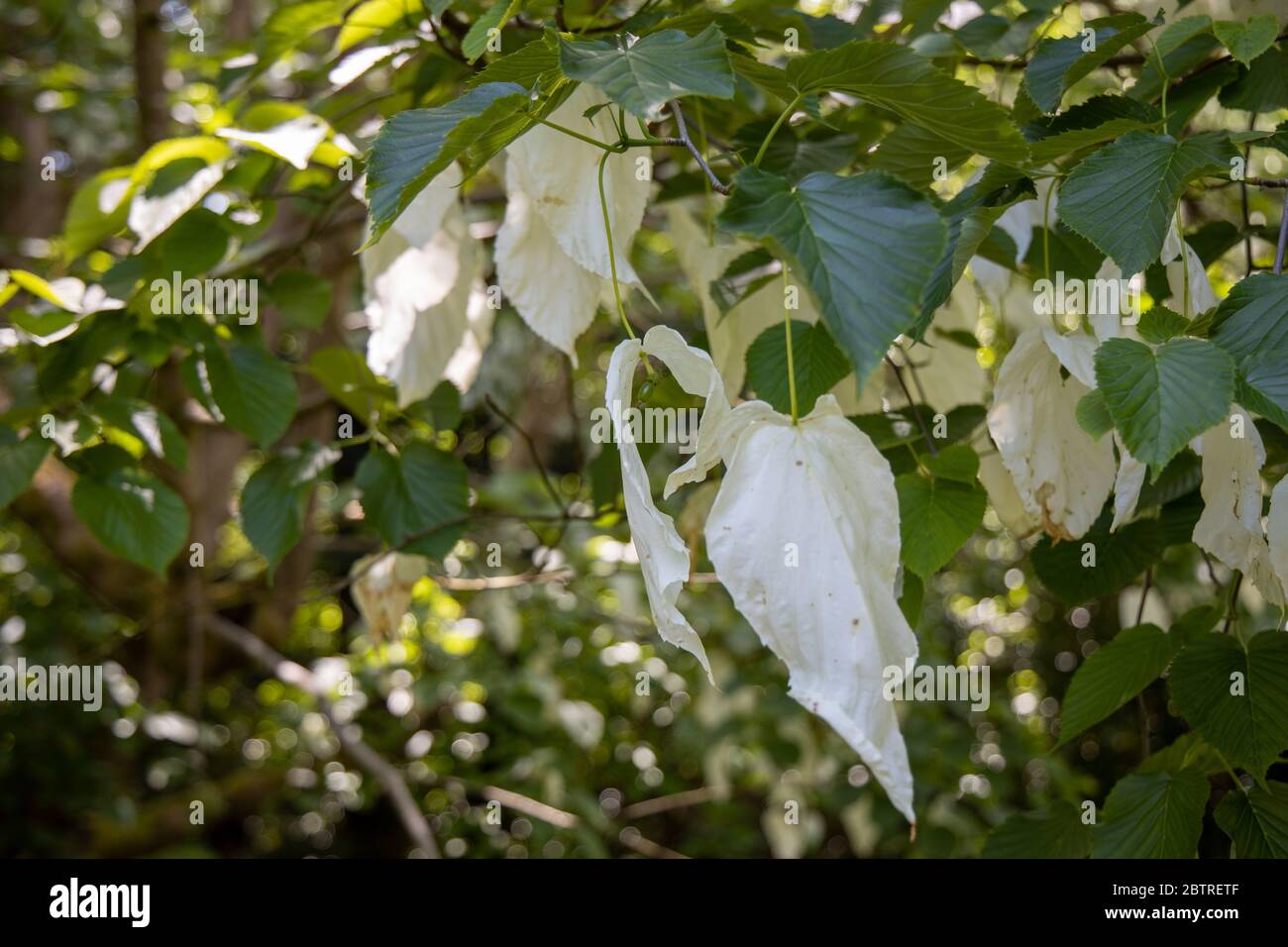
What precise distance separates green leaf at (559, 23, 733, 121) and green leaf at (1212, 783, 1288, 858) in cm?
50

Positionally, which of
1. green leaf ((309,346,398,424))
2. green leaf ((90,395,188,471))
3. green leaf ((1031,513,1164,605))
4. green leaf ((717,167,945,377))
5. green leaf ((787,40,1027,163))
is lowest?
green leaf ((1031,513,1164,605))

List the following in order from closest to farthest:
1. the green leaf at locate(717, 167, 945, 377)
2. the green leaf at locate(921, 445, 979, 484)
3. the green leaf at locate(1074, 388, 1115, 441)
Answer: the green leaf at locate(717, 167, 945, 377) < the green leaf at locate(1074, 388, 1115, 441) < the green leaf at locate(921, 445, 979, 484)

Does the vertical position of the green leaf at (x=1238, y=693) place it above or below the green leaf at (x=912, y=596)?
below

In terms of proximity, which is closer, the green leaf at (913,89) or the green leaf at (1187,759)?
the green leaf at (913,89)

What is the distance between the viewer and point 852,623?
0.44m

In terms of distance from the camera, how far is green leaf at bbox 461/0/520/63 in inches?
21.0

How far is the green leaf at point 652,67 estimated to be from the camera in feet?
1.47

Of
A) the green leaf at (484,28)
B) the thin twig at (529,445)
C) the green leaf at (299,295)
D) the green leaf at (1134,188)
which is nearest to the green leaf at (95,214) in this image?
the green leaf at (299,295)

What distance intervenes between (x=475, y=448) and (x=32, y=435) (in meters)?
0.56

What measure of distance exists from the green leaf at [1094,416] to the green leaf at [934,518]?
98mm

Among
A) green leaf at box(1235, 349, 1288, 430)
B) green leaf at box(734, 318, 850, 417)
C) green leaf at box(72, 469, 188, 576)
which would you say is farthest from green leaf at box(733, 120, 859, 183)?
green leaf at box(72, 469, 188, 576)

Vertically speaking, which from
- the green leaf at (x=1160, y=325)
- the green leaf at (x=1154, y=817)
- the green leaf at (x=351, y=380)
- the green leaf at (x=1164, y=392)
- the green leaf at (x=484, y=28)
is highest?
the green leaf at (x=484, y=28)

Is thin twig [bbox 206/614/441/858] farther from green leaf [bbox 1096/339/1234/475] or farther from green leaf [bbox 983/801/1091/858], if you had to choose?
green leaf [bbox 1096/339/1234/475]

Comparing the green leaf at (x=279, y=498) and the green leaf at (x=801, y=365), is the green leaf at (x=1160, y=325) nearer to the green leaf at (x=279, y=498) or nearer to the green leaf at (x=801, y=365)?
the green leaf at (x=801, y=365)
